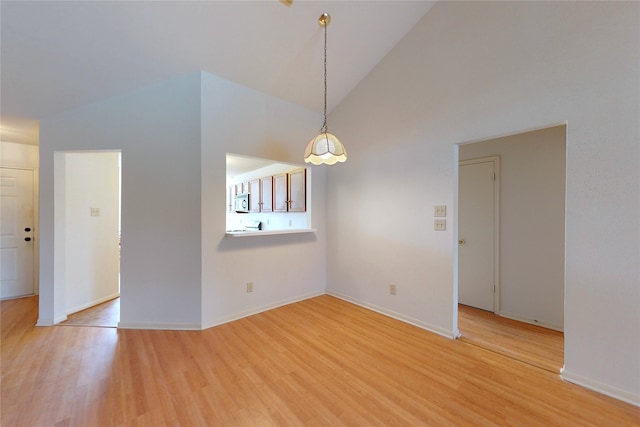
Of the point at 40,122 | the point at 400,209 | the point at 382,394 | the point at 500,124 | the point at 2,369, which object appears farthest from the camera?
the point at 400,209

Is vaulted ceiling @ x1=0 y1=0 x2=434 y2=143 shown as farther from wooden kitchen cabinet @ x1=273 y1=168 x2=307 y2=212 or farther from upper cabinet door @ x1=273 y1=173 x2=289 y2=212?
upper cabinet door @ x1=273 y1=173 x2=289 y2=212

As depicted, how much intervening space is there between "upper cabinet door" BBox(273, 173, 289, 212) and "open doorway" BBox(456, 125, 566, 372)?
9.28 ft

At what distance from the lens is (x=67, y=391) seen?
177 cm

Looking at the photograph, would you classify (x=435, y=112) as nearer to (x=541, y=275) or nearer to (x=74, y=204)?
(x=541, y=275)

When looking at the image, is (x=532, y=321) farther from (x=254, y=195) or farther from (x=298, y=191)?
(x=254, y=195)

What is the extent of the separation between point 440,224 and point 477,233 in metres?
1.16

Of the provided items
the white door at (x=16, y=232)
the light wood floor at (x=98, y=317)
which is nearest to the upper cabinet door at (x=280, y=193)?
the light wood floor at (x=98, y=317)

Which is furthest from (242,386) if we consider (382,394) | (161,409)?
(382,394)

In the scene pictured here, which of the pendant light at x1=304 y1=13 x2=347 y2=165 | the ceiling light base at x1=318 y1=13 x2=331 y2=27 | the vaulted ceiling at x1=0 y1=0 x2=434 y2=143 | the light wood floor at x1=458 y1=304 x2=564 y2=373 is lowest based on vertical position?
the light wood floor at x1=458 y1=304 x2=564 y2=373

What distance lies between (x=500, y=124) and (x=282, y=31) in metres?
2.33

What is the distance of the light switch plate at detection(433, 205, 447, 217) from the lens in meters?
2.61

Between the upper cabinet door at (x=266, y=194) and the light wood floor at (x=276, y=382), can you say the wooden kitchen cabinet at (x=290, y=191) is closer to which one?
the upper cabinet door at (x=266, y=194)

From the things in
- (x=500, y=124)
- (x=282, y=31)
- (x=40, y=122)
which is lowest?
(x=500, y=124)

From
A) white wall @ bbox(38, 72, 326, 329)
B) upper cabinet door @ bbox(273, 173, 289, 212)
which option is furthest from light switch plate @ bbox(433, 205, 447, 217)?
upper cabinet door @ bbox(273, 173, 289, 212)
